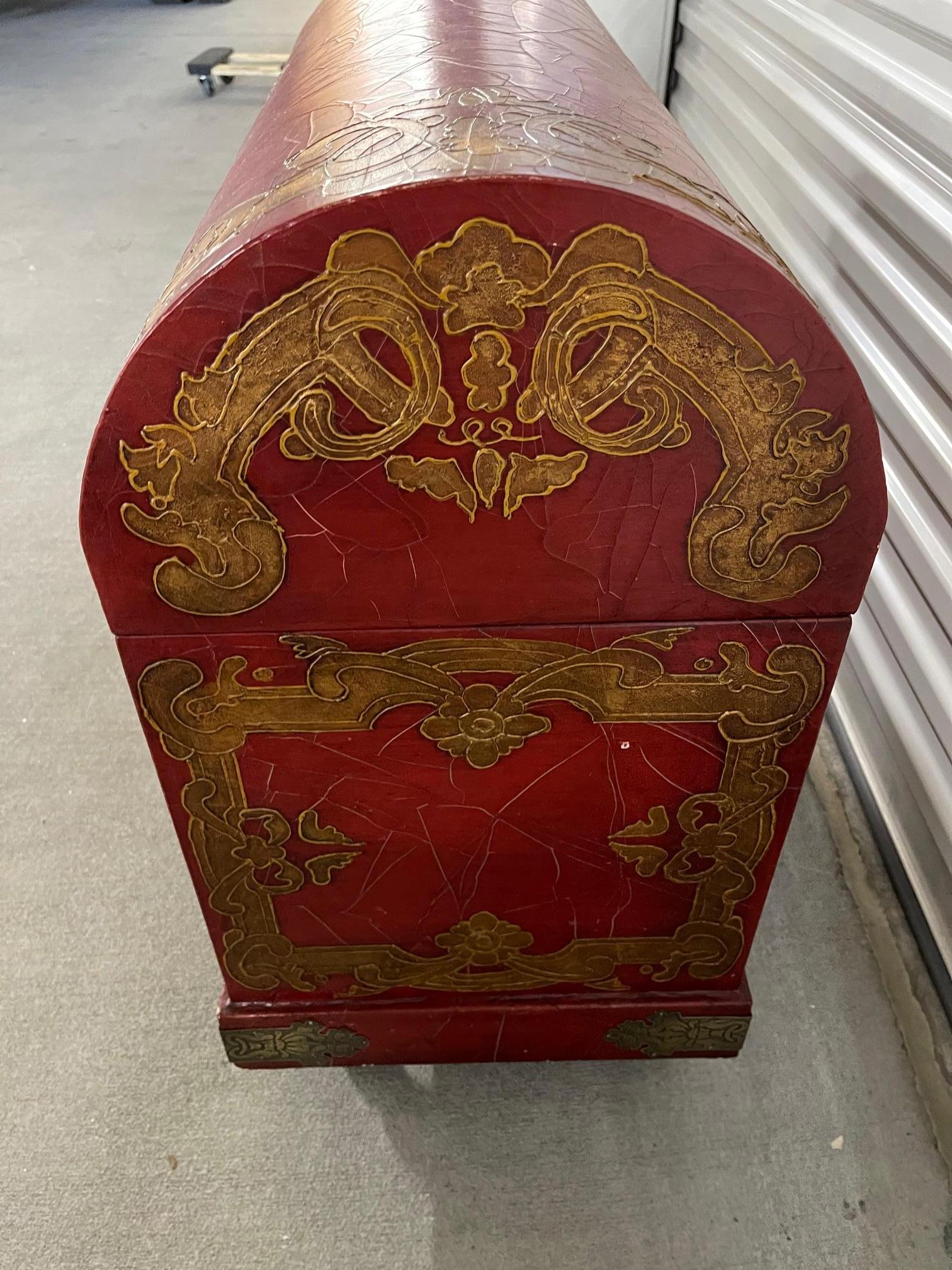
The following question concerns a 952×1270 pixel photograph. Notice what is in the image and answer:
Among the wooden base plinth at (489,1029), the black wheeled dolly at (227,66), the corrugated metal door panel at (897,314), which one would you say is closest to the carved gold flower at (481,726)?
the wooden base plinth at (489,1029)

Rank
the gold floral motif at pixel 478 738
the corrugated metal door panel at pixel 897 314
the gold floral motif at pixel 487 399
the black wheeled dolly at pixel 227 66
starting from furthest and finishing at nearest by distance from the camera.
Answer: the black wheeled dolly at pixel 227 66, the corrugated metal door panel at pixel 897 314, the gold floral motif at pixel 478 738, the gold floral motif at pixel 487 399

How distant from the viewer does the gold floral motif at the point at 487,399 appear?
542 mm

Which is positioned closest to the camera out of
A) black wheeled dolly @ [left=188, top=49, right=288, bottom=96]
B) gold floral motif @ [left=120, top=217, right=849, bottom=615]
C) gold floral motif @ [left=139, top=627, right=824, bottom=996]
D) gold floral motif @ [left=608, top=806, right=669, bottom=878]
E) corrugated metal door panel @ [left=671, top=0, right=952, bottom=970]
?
gold floral motif @ [left=120, top=217, right=849, bottom=615]

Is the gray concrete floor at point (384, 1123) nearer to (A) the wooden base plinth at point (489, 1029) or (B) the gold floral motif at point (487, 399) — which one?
(A) the wooden base plinth at point (489, 1029)

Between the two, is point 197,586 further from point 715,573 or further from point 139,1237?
point 139,1237

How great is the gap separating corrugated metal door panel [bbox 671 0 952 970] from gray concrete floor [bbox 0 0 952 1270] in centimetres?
17

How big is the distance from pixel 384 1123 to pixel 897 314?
3.66ft

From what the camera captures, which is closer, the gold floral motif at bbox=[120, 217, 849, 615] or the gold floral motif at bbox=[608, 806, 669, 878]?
the gold floral motif at bbox=[120, 217, 849, 615]

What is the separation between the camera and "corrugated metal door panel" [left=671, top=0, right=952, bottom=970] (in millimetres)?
1095

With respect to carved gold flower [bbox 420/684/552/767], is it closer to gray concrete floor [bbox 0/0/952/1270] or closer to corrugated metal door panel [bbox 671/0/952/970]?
gray concrete floor [bbox 0/0/952/1270]

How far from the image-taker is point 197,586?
66 centimetres

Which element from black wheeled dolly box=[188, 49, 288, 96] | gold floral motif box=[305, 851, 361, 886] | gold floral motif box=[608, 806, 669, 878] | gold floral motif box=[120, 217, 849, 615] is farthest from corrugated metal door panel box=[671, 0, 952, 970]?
black wheeled dolly box=[188, 49, 288, 96]

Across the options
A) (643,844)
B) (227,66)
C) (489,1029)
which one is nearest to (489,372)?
(643,844)

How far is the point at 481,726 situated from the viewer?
76 centimetres
